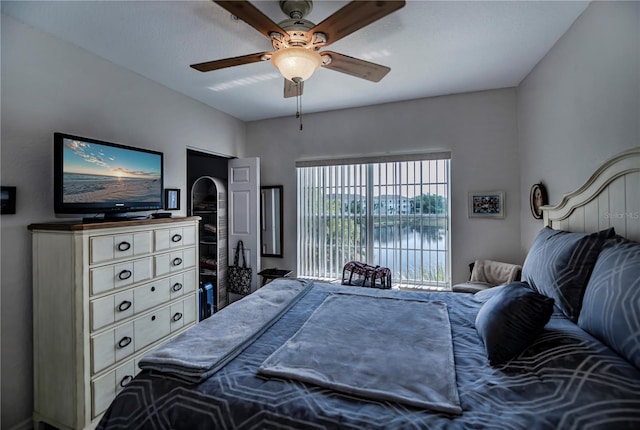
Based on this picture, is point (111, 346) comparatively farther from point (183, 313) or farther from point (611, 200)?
point (611, 200)

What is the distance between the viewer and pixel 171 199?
9.48ft

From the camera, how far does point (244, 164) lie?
373cm

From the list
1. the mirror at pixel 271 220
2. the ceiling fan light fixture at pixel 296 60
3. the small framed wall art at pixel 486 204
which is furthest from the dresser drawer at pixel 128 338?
the small framed wall art at pixel 486 204

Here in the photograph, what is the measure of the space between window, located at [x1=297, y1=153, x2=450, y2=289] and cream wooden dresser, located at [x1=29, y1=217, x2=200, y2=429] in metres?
2.13

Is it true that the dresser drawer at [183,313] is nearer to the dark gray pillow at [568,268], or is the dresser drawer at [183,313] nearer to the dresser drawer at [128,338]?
the dresser drawer at [128,338]

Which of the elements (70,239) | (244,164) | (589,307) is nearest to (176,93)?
(244,164)

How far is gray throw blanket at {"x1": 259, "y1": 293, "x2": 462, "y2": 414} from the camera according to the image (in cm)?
97

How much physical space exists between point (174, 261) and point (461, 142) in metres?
3.20

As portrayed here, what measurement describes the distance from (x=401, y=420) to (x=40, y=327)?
7.48 feet

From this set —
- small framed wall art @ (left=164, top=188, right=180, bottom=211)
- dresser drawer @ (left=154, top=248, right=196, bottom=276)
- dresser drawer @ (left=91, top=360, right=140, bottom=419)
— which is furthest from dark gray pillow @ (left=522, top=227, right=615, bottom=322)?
small framed wall art @ (left=164, top=188, right=180, bottom=211)

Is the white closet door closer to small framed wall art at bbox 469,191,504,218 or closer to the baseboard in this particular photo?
the baseboard

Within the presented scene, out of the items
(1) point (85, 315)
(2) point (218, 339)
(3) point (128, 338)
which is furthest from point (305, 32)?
(3) point (128, 338)

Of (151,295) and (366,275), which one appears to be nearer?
(151,295)

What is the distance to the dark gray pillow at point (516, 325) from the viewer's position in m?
1.10
